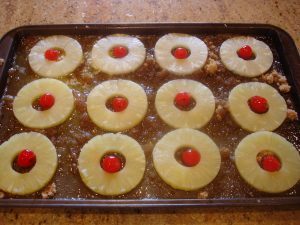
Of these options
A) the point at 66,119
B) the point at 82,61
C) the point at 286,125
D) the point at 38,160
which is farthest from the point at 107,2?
the point at 286,125

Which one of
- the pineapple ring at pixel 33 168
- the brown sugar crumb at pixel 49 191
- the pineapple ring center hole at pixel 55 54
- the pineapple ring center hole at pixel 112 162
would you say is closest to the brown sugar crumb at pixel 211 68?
the pineapple ring center hole at pixel 112 162

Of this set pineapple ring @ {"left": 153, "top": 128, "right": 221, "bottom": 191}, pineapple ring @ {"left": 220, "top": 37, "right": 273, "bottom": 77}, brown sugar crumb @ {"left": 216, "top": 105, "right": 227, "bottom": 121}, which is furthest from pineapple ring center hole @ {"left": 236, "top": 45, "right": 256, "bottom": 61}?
pineapple ring @ {"left": 153, "top": 128, "right": 221, "bottom": 191}

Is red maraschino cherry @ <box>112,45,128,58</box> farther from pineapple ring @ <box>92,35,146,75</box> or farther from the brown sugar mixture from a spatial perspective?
the brown sugar mixture

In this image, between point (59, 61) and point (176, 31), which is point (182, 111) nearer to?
point (176, 31)

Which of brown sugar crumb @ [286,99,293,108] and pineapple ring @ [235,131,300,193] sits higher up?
brown sugar crumb @ [286,99,293,108]

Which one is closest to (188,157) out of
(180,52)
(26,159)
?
(180,52)

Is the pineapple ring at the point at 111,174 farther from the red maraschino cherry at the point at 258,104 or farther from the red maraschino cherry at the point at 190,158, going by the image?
the red maraschino cherry at the point at 258,104

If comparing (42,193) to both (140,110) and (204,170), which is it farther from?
(204,170)
